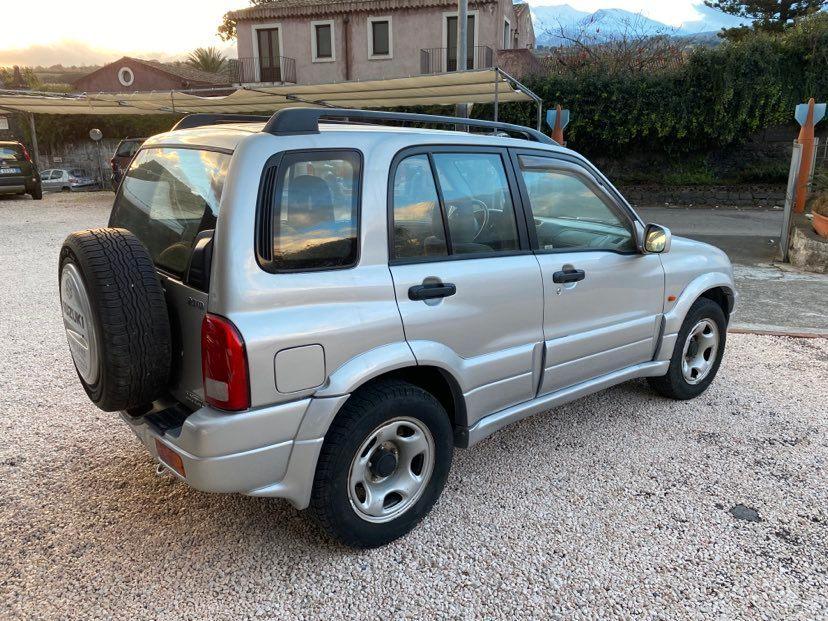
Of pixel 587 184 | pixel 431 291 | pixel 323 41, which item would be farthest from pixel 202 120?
pixel 323 41

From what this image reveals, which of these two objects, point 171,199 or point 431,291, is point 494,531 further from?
point 171,199

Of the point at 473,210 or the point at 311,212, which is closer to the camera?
the point at 311,212

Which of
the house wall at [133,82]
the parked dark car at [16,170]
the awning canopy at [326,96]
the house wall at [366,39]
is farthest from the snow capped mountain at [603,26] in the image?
the house wall at [133,82]

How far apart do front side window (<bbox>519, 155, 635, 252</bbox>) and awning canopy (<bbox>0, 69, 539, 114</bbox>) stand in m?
6.99

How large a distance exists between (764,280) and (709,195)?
11429 mm

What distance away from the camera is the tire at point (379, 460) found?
248cm

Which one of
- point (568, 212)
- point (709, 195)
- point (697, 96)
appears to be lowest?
point (709, 195)

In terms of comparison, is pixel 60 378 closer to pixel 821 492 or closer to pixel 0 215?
pixel 821 492

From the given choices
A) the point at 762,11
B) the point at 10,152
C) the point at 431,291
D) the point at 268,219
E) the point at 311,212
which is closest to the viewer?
the point at 268,219

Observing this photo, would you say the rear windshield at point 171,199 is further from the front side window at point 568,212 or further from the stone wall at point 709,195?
the stone wall at point 709,195

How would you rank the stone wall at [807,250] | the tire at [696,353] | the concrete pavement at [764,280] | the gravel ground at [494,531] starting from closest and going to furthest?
the gravel ground at [494,531] → the tire at [696,353] → the concrete pavement at [764,280] → the stone wall at [807,250]

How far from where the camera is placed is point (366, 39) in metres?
29.4

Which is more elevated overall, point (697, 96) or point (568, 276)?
point (697, 96)

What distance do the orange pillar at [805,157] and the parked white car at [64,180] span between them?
24.5 m
